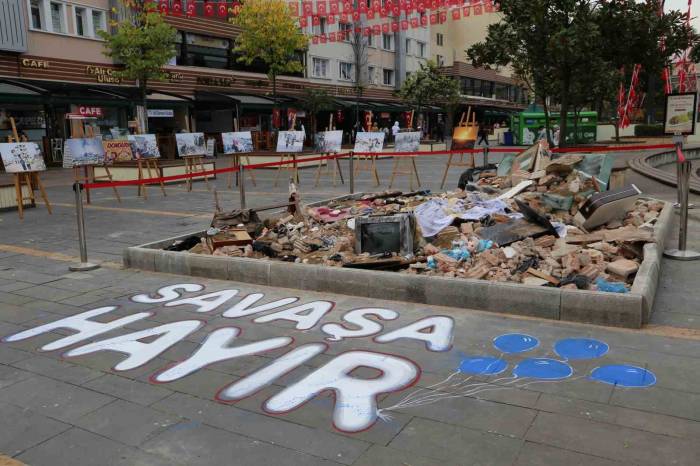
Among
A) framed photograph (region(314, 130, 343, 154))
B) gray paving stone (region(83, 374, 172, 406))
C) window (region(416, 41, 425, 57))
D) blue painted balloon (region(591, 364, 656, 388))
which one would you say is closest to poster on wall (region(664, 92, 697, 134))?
blue painted balloon (region(591, 364, 656, 388))

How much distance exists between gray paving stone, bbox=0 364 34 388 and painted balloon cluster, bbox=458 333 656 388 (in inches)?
127

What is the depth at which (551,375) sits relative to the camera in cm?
413

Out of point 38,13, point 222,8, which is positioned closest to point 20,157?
point 222,8

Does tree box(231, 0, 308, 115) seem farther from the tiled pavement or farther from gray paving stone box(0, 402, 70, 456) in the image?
gray paving stone box(0, 402, 70, 456)

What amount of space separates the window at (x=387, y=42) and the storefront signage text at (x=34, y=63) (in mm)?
30449

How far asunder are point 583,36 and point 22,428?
14.7 metres

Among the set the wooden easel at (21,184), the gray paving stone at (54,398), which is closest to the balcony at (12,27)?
the wooden easel at (21,184)

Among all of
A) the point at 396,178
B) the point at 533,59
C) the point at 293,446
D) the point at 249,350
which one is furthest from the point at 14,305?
the point at 533,59

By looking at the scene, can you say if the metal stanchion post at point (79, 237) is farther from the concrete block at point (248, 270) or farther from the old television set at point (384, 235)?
the old television set at point (384, 235)

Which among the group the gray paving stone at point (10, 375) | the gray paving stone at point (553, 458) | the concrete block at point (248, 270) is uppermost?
the concrete block at point (248, 270)

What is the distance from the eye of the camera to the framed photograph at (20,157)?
12.2m

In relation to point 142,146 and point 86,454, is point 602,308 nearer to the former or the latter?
point 86,454

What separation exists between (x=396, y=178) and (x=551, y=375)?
14.8m

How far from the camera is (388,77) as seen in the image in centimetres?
5181
